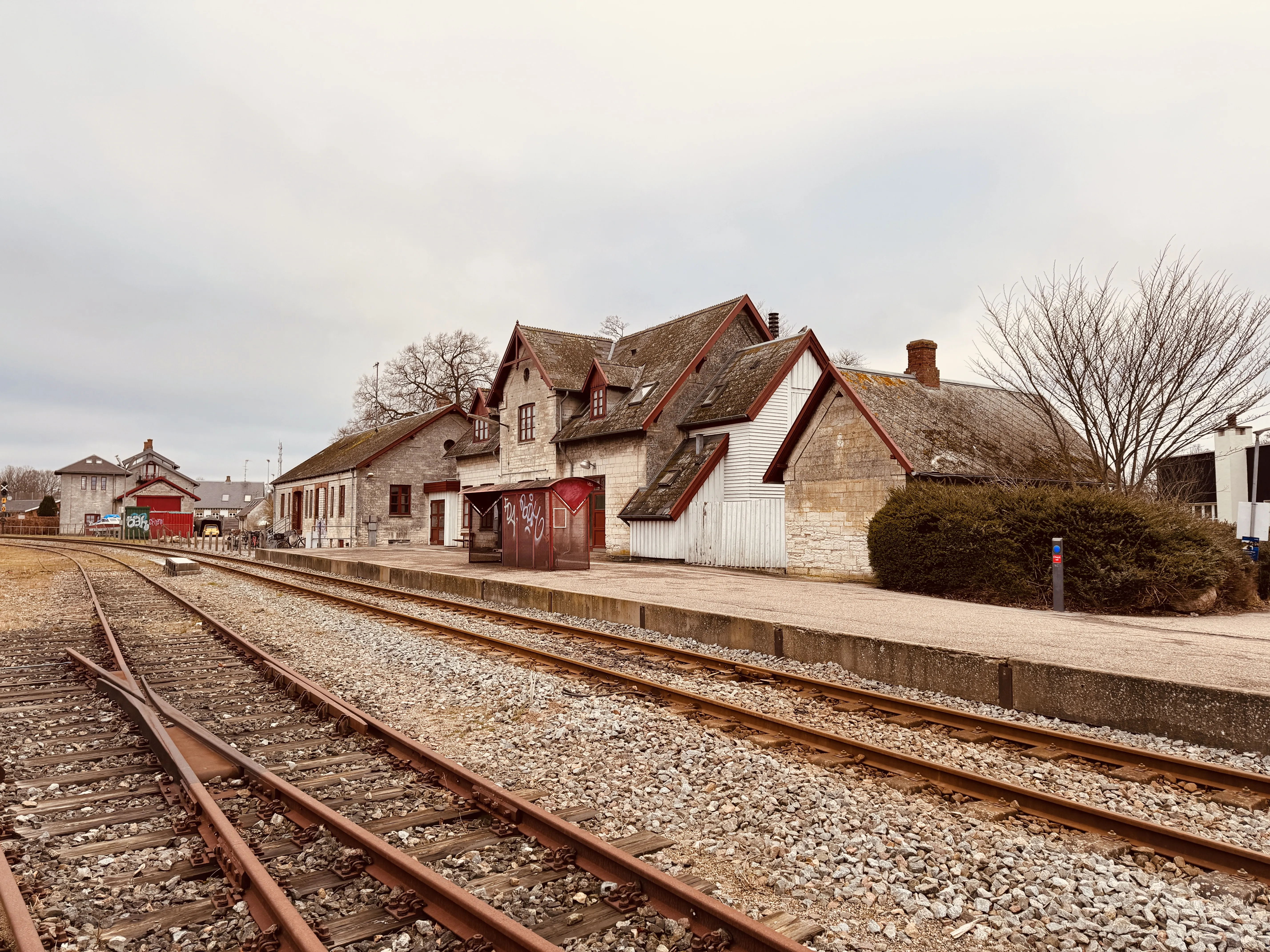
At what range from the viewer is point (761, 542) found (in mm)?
20422

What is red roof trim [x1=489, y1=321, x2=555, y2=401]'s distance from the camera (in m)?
29.3

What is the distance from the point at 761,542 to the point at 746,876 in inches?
656

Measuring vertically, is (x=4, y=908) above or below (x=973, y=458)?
below

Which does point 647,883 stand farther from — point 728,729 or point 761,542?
point 761,542

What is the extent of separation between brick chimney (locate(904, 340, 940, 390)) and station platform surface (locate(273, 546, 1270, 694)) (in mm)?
8577

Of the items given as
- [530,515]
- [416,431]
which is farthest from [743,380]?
[416,431]

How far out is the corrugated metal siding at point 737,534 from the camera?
2003cm

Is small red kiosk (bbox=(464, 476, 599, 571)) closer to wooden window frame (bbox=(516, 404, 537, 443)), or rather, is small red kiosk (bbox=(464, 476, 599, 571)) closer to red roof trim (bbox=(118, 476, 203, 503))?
wooden window frame (bbox=(516, 404, 537, 443))

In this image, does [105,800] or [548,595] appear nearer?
[105,800]

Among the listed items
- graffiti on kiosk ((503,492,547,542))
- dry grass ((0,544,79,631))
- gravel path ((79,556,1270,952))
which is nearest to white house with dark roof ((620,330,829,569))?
graffiti on kiosk ((503,492,547,542))

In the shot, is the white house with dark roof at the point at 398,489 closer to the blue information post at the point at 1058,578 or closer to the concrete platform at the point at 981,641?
the concrete platform at the point at 981,641

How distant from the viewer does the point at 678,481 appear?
23.6m

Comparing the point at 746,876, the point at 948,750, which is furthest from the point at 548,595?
the point at 746,876

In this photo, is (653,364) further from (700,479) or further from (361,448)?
(361,448)
